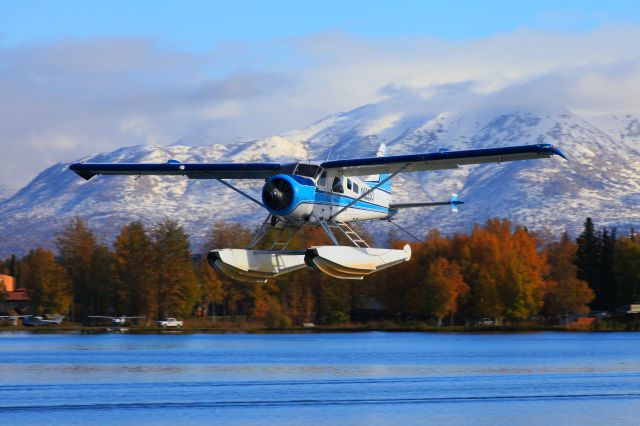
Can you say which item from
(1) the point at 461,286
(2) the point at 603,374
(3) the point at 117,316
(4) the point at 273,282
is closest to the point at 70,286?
(3) the point at 117,316

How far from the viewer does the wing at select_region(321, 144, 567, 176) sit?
92.5 ft

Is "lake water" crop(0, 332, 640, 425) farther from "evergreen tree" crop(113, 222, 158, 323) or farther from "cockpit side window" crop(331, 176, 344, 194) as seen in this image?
"evergreen tree" crop(113, 222, 158, 323)

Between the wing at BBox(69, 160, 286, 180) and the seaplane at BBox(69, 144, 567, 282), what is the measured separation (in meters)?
0.03

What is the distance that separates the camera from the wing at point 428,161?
2820cm

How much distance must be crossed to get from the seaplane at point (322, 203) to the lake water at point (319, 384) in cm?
339

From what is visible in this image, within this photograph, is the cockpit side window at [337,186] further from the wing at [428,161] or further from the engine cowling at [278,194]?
the engine cowling at [278,194]

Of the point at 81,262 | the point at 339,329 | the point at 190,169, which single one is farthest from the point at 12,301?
the point at 190,169

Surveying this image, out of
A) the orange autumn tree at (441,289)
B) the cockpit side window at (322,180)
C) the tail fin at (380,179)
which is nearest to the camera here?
the cockpit side window at (322,180)

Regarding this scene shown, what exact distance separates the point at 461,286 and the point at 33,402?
49.9 meters

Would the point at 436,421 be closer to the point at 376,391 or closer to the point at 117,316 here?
the point at 376,391

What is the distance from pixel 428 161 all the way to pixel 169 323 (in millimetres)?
49560

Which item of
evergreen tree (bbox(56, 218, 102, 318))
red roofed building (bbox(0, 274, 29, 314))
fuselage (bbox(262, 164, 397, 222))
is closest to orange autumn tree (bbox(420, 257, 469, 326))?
evergreen tree (bbox(56, 218, 102, 318))

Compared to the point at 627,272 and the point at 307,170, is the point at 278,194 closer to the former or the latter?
the point at 307,170

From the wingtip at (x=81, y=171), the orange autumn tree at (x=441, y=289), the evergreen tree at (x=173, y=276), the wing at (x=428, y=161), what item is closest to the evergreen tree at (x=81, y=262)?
the evergreen tree at (x=173, y=276)
